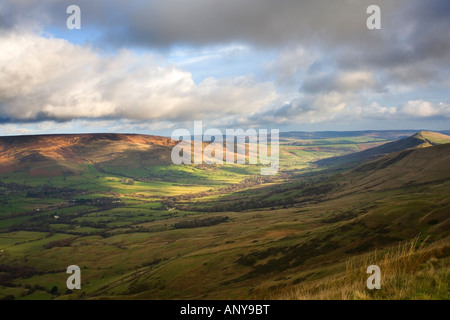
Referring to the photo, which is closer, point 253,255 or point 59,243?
point 253,255

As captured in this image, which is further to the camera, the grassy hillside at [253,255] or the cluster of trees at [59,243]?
the cluster of trees at [59,243]

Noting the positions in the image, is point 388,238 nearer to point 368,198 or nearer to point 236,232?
point 236,232

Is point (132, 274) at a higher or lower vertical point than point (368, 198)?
lower

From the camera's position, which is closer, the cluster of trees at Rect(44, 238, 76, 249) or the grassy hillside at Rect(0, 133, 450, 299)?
the grassy hillside at Rect(0, 133, 450, 299)

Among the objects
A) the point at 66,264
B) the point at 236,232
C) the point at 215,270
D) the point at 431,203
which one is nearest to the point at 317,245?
the point at 215,270

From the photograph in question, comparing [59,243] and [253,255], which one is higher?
[253,255]

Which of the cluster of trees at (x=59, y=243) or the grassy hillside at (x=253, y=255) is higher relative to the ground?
the grassy hillside at (x=253, y=255)

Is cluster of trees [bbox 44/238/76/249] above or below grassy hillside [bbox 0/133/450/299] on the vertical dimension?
below
